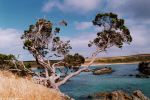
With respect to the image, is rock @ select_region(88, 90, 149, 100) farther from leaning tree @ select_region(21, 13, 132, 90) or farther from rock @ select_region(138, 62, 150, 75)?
rock @ select_region(138, 62, 150, 75)

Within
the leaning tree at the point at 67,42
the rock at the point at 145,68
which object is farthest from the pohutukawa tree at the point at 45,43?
the rock at the point at 145,68

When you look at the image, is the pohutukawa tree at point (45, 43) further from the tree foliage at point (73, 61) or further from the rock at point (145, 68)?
the rock at point (145, 68)

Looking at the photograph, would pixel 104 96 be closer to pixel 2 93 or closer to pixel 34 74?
pixel 34 74

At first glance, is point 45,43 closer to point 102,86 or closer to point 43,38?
point 43,38

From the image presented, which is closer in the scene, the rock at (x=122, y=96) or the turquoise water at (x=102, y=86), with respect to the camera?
the rock at (x=122, y=96)

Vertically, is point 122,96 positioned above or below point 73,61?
below

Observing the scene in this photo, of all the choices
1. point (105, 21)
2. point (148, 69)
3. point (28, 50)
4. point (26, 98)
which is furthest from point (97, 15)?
point (148, 69)

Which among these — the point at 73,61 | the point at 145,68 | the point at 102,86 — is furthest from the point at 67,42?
the point at 145,68

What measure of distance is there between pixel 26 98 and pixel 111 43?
30.2 meters

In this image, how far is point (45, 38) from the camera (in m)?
40.5

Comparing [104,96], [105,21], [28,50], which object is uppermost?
[105,21]

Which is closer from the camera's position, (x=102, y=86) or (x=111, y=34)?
(x=111, y=34)

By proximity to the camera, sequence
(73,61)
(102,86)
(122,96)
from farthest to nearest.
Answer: (102,86)
(73,61)
(122,96)

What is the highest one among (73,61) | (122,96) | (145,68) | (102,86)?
(73,61)
